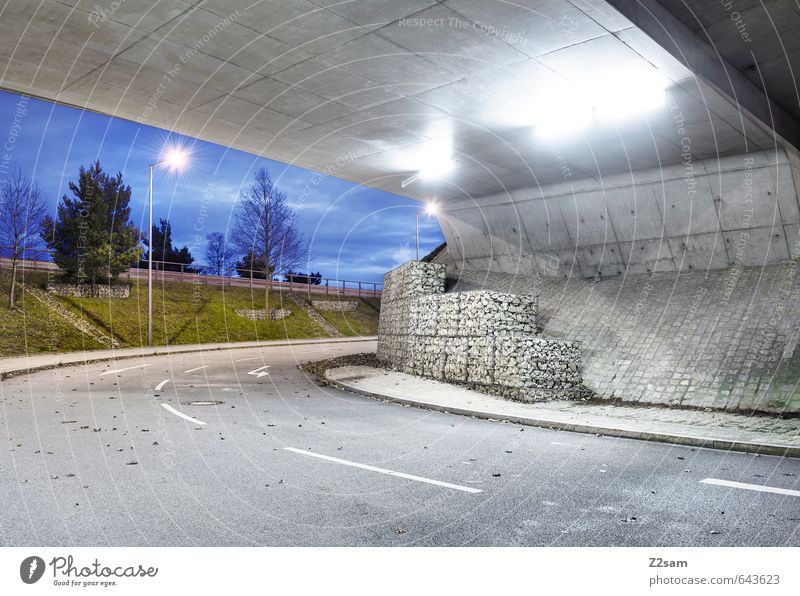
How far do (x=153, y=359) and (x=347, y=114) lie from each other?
1801 cm

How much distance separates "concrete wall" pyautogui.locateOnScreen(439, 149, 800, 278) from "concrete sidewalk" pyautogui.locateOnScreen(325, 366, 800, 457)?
6.86 m

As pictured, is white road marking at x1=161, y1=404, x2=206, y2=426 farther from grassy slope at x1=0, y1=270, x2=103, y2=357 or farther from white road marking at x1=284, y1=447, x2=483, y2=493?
grassy slope at x1=0, y1=270, x2=103, y2=357

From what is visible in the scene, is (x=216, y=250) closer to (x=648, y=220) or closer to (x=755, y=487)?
(x=648, y=220)

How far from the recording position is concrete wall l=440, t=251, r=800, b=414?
12.7 meters

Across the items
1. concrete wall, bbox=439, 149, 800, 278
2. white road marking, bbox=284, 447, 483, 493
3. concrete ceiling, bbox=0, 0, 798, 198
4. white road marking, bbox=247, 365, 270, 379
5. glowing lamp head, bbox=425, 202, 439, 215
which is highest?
concrete ceiling, bbox=0, 0, 798, 198

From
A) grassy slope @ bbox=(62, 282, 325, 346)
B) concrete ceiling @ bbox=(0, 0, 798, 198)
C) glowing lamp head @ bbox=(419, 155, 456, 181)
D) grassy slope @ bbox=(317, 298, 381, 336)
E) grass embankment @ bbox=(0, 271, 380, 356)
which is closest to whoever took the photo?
concrete ceiling @ bbox=(0, 0, 798, 198)

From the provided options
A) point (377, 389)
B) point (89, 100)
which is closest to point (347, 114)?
point (89, 100)

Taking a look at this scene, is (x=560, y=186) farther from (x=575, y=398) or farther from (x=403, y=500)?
(x=403, y=500)

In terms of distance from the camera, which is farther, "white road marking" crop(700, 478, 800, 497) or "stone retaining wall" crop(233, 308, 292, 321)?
"stone retaining wall" crop(233, 308, 292, 321)

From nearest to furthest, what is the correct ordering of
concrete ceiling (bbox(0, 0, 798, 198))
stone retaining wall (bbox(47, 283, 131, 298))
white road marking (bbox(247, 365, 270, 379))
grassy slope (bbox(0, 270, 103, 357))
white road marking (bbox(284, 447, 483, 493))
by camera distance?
white road marking (bbox(284, 447, 483, 493)), concrete ceiling (bbox(0, 0, 798, 198)), white road marking (bbox(247, 365, 270, 379)), grassy slope (bbox(0, 270, 103, 357)), stone retaining wall (bbox(47, 283, 131, 298))

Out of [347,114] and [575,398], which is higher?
[347,114]

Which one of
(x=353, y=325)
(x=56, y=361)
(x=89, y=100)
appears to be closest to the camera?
(x=89, y=100)

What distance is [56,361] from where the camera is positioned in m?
25.1

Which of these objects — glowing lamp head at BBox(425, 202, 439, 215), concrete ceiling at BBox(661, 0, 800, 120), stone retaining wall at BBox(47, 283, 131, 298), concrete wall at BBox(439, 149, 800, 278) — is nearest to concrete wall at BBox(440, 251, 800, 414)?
concrete wall at BBox(439, 149, 800, 278)
